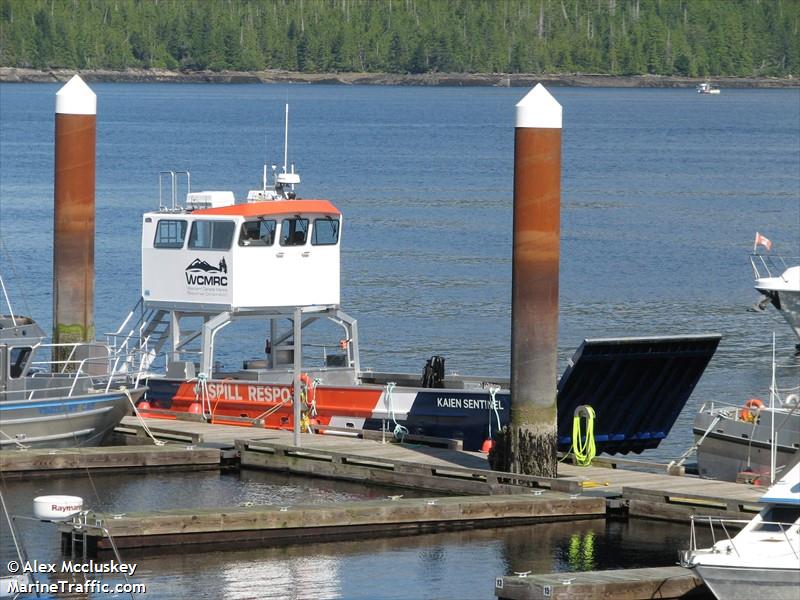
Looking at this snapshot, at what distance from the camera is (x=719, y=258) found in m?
63.4

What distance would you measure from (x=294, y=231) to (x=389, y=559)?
9.28 metres

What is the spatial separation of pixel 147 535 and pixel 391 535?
307 cm

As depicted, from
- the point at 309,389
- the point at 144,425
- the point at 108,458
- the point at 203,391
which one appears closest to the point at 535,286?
the point at 309,389

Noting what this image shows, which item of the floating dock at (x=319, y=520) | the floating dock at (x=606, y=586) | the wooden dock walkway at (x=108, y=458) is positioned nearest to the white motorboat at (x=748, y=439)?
the floating dock at (x=319, y=520)

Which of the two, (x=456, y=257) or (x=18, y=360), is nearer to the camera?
(x=18, y=360)

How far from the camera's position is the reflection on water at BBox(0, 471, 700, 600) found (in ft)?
64.5

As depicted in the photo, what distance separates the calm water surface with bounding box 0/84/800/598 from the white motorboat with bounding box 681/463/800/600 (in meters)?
3.06

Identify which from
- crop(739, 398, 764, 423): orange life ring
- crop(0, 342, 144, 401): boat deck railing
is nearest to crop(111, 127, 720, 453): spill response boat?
crop(0, 342, 144, 401): boat deck railing

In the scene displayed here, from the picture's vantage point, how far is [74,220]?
3086 cm

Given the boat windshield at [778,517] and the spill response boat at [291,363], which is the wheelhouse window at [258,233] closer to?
the spill response boat at [291,363]

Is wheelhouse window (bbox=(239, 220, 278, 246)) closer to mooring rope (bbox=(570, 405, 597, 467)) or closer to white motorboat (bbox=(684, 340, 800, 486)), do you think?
mooring rope (bbox=(570, 405, 597, 467))

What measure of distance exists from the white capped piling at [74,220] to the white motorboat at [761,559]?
50.6ft

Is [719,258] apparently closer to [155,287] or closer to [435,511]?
[155,287]

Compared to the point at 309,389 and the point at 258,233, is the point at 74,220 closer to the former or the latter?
the point at 258,233
